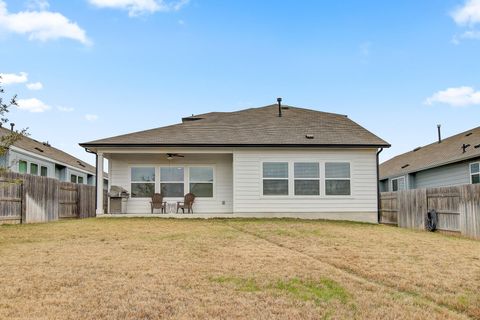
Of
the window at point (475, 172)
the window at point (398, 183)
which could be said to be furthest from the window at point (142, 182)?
the window at point (398, 183)

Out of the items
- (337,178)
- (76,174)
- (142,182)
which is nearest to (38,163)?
(76,174)

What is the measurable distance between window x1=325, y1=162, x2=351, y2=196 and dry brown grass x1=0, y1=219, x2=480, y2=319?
7083 mm

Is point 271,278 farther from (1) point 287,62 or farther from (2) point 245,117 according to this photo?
(1) point 287,62

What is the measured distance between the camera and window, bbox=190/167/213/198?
17.8m

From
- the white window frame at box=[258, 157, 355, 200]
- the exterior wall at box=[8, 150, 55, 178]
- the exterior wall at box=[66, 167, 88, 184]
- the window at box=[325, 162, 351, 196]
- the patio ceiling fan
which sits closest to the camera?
the white window frame at box=[258, 157, 355, 200]

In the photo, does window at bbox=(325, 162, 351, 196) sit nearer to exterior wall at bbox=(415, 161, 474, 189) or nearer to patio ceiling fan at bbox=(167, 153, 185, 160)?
exterior wall at bbox=(415, 161, 474, 189)

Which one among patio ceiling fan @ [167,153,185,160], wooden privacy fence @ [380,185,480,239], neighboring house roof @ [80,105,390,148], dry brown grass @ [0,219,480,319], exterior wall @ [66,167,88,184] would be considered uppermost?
neighboring house roof @ [80,105,390,148]

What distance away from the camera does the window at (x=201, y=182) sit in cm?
1775

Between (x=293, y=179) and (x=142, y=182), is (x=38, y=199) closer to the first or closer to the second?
(x=142, y=182)

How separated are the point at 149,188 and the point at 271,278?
12.5 m

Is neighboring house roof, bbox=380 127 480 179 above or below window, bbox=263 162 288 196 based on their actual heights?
above

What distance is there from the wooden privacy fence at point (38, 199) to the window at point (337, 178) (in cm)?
1008

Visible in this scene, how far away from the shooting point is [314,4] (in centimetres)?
1755

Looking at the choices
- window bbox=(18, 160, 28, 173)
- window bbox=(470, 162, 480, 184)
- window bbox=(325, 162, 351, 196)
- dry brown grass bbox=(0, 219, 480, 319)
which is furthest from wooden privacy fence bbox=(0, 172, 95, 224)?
window bbox=(470, 162, 480, 184)
